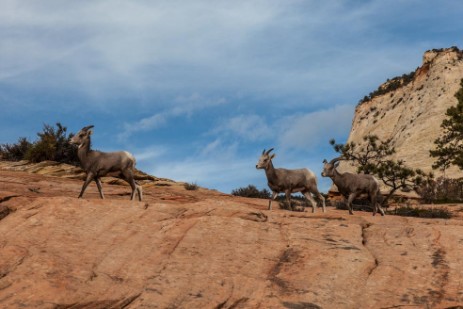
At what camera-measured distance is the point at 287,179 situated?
19047 mm

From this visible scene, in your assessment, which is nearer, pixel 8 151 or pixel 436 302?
pixel 436 302

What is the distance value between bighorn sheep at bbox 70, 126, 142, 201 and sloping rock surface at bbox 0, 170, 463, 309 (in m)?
2.68

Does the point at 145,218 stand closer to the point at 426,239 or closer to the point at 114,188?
the point at 426,239

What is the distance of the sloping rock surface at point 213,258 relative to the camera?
Result: 378 inches

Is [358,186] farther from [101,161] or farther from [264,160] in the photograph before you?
[101,161]

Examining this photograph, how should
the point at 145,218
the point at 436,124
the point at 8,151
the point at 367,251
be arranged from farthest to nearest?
the point at 436,124, the point at 8,151, the point at 145,218, the point at 367,251

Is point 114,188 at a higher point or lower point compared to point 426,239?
higher

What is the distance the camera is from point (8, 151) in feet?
111

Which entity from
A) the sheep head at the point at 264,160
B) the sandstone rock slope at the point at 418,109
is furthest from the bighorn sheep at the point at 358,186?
the sandstone rock slope at the point at 418,109

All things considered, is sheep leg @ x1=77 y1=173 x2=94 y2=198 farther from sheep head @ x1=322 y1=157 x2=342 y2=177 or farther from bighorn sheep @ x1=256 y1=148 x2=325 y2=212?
sheep head @ x1=322 y1=157 x2=342 y2=177

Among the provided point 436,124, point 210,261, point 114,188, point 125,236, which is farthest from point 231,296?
point 436,124

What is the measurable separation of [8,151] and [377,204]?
22.8 m

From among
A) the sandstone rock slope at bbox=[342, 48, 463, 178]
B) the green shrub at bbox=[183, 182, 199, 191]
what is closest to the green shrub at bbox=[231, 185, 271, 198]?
the green shrub at bbox=[183, 182, 199, 191]

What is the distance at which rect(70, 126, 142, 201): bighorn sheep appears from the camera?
1620 centimetres
